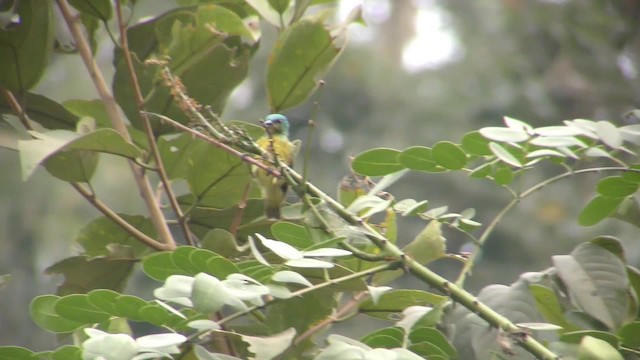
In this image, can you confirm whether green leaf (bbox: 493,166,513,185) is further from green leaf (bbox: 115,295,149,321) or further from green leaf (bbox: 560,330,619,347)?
green leaf (bbox: 115,295,149,321)

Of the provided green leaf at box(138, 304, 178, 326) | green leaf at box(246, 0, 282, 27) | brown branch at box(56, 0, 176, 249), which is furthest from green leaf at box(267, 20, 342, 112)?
green leaf at box(138, 304, 178, 326)

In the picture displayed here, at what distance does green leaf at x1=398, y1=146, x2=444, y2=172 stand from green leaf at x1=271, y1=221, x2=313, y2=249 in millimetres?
116

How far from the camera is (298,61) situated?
0.92 meters

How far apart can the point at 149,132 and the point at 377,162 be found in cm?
27

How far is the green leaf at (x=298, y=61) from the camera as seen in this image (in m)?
0.91

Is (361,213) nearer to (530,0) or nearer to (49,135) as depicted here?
(49,135)

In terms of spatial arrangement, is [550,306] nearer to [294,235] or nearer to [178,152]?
[294,235]

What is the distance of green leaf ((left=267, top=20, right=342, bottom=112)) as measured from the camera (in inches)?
36.0

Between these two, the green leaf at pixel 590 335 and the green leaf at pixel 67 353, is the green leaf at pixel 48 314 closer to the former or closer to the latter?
the green leaf at pixel 67 353

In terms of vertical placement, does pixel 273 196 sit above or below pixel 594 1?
below

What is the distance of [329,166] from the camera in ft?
18.4

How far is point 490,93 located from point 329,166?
1306 millimetres

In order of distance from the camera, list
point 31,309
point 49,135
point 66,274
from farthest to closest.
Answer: point 66,274
point 49,135
point 31,309

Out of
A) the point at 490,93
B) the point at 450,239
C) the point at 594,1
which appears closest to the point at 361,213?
the point at 594,1
